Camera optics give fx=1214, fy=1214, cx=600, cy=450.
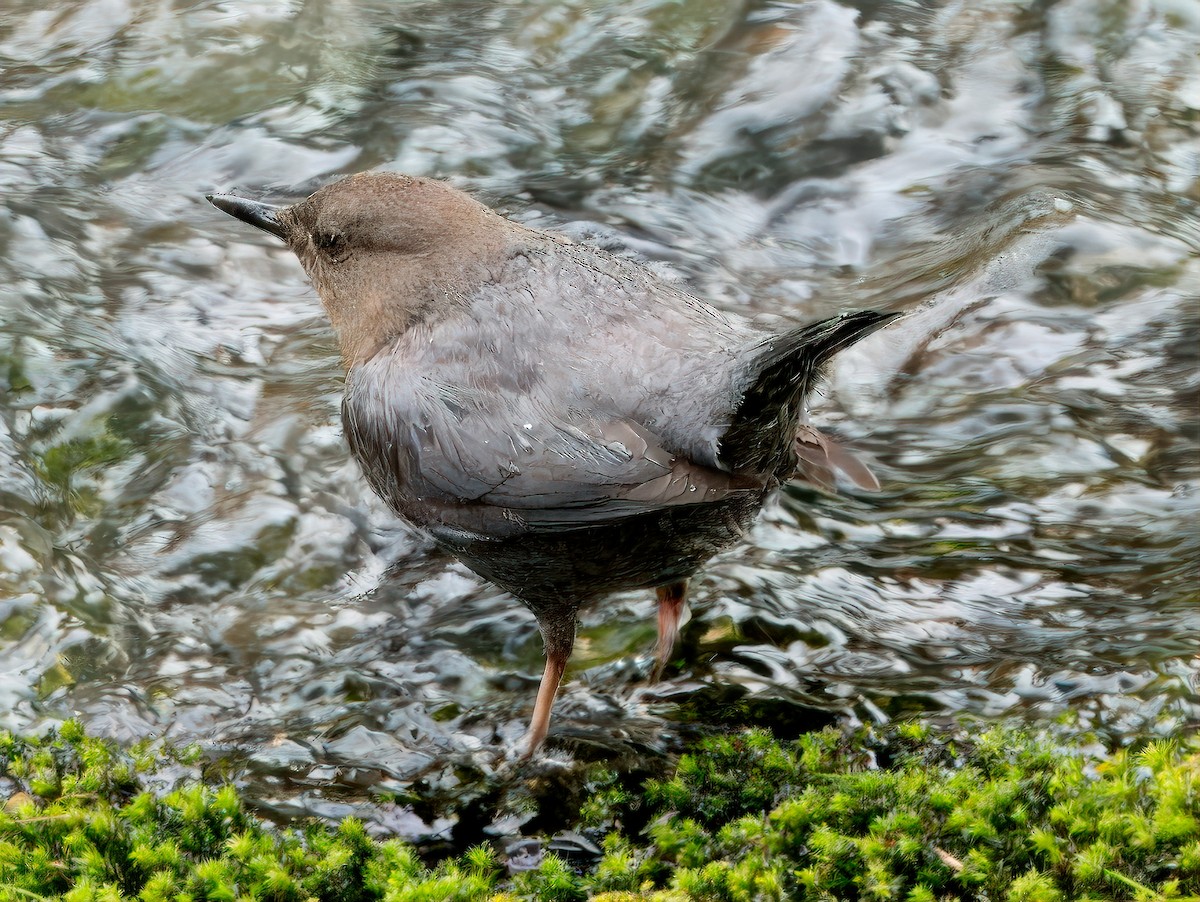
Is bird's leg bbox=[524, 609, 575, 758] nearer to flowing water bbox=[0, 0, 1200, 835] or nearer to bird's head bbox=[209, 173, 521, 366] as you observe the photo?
flowing water bbox=[0, 0, 1200, 835]

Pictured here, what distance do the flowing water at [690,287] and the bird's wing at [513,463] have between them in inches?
30.4

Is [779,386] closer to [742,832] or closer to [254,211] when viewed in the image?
[742,832]

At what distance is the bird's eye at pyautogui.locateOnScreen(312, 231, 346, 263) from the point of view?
4465 mm

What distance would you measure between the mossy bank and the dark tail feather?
2.76 ft

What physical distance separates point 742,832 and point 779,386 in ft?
3.82

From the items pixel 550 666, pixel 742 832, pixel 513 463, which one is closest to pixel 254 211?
pixel 513 463

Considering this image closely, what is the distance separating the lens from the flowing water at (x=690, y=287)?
3875 mm

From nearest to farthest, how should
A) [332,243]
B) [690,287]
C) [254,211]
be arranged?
[332,243] → [254,211] → [690,287]

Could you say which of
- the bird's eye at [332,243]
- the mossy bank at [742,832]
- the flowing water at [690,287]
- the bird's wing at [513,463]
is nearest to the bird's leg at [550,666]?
the flowing water at [690,287]

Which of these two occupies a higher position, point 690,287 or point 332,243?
point 332,243

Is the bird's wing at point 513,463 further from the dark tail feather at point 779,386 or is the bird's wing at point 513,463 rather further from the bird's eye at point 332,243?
the bird's eye at point 332,243

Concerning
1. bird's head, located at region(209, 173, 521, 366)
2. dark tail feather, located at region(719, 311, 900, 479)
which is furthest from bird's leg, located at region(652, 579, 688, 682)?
bird's head, located at region(209, 173, 521, 366)

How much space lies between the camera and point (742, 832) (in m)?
3.12

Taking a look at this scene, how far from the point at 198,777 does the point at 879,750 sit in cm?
199
